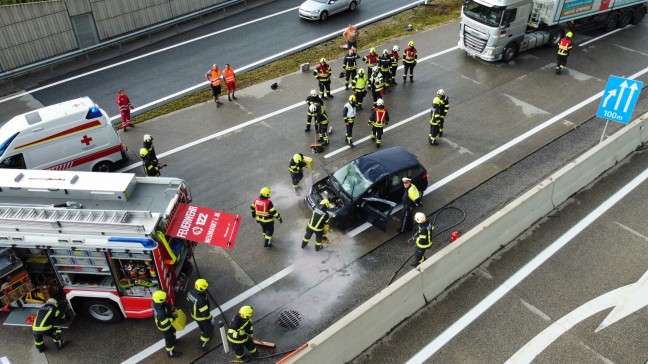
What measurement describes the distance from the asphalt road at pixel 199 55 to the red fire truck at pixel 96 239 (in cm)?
868

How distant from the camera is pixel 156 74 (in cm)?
2012

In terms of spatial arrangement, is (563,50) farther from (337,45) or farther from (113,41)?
(113,41)

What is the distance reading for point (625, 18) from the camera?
22531 millimetres

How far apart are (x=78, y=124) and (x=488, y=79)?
14193mm

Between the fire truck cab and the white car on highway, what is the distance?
52.8ft

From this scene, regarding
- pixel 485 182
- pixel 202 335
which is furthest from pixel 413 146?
pixel 202 335

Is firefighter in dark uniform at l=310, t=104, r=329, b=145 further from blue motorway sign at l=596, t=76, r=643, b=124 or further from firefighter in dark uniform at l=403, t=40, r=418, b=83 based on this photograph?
blue motorway sign at l=596, t=76, r=643, b=124

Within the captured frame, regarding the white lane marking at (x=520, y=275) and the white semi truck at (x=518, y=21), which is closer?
the white lane marking at (x=520, y=275)

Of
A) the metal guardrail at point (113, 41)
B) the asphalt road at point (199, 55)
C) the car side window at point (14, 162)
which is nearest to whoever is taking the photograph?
the car side window at point (14, 162)

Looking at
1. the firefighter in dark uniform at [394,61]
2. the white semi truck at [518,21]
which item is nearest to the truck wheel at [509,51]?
the white semi truck at [518,21]

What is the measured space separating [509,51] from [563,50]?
6.78ft

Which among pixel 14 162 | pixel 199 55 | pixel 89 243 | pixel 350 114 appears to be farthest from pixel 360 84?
pixel 89 243

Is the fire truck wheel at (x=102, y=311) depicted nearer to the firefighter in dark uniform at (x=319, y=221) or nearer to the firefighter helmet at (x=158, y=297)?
the firefighter helmet at (x=158, y=297)

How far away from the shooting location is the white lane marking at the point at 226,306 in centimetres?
939
